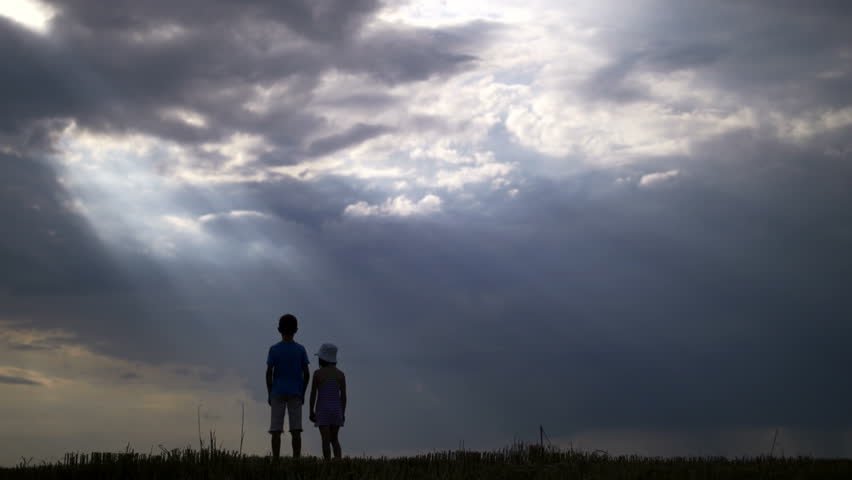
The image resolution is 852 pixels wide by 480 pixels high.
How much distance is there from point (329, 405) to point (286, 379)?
3.12ft

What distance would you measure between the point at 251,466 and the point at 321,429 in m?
4.29

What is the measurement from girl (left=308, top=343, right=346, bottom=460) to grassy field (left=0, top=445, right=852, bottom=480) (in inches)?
105

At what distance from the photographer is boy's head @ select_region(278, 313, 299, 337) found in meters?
16.2

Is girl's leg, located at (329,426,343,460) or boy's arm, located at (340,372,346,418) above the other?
boy's arm, located at (340,372,346,418)

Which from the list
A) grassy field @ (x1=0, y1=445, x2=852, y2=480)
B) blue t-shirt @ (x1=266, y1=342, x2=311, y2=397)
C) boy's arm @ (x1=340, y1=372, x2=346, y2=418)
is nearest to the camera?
grassy field @ (x1=0, y1=445, x2=852, y2=480)

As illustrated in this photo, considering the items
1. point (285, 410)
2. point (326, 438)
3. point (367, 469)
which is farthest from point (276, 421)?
point (367, 469)

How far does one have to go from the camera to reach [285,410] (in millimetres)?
16250

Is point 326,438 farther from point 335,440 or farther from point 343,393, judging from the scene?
point 343,393

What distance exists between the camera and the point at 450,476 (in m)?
11.9

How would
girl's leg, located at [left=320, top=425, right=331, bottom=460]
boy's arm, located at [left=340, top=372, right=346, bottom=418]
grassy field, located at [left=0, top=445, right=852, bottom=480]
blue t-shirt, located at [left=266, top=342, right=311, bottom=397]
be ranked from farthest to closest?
boy's arm, located at [left=340, top=372, right=346, bottom=418]
girl's leg, located at [left=320, top=425, right=331, bottom=460]
blue t-shirt, located at [left=266, top=342, right=311, bottom=397]
grassy field, located at [left=0, top=445, right=852, bottom=480]

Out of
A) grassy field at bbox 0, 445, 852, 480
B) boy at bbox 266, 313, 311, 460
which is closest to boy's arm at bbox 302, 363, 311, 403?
boy at bbox 266, 313, 311, 460

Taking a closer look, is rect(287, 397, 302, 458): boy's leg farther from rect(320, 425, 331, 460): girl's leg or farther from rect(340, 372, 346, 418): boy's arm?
rect(340, 372, 346, 418): boy's arm

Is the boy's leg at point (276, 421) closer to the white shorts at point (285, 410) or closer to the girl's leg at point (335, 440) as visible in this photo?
the white shorts at point (285, 410)

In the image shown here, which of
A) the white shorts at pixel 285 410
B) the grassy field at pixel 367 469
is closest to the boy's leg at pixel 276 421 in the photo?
the white shorts at pixel 285 410
